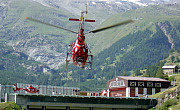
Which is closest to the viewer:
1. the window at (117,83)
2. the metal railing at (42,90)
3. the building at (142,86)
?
the metal railing at (42,90)

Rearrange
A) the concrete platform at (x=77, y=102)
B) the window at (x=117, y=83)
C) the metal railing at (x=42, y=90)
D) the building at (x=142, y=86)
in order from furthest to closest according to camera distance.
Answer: the window at (x=117, y=83) < the building at (x=142, y=86) < the metal railing at (x=42, y=90) < the concrete platform at (x=77, y=102)

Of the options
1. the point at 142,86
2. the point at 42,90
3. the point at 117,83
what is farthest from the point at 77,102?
the point at 117,83

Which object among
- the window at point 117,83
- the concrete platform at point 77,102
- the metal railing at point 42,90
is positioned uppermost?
the window at point 117,83

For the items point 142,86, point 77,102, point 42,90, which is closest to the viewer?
point 77,102

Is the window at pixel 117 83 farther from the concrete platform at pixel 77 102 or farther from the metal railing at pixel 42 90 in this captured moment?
the concrete platform at pixel 77 102

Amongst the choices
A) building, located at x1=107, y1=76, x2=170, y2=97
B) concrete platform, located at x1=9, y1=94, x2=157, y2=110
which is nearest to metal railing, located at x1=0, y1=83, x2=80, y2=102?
concrete platform, located at x1=9, y1=94, x2=157, y2=110

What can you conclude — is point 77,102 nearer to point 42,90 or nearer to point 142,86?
point 42,90

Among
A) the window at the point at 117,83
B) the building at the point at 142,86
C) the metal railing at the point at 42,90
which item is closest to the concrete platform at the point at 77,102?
the metal railing at the point at 42,90

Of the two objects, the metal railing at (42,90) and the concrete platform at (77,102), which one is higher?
the metal railing at (42,90)

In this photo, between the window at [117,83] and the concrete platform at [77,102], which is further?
the window at [117,83]

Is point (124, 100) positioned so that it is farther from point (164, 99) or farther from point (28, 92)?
point (28, 92)

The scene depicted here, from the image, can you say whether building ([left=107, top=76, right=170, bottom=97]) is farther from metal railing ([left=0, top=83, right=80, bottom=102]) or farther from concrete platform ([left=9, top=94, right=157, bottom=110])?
concrete platform ([left=9, top=94, right=157, bottom=110])

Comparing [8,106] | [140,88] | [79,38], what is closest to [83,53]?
[79,38]
